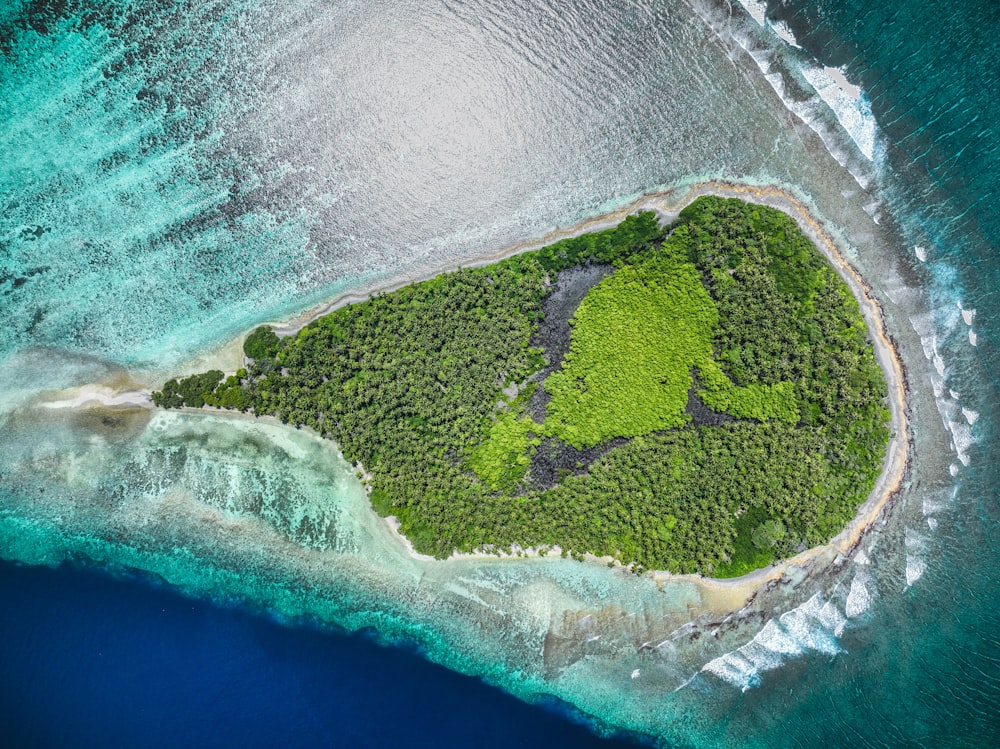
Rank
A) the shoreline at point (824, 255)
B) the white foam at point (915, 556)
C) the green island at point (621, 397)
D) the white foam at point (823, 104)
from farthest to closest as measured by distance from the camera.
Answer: the white foam at point (823, 104) → the white foam at point (915, 556) → the shoreline at point (824, 255) → the green island at point (621, 397)

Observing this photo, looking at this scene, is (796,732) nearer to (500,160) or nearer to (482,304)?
(482,304)

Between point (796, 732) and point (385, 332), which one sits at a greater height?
point (385, 332)

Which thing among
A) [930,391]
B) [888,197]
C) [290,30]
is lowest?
[930,391]

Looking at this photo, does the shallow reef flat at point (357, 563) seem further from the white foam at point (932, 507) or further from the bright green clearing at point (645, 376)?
the bright green clearing at point (645, 376)

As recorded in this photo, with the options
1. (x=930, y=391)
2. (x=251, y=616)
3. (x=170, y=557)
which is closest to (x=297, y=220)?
(x=170, y=557)

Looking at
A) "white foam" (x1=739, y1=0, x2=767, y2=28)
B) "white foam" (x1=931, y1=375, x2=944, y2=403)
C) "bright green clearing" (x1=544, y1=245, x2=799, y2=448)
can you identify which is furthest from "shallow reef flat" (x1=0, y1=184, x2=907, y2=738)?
"white foam" (x1=739, y1=0, x2=767, y2=28)

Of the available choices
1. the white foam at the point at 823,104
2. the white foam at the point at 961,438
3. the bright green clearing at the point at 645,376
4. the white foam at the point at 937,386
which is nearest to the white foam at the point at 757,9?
the white foam at the point at 823,104

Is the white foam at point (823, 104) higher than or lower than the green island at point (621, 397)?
higher
